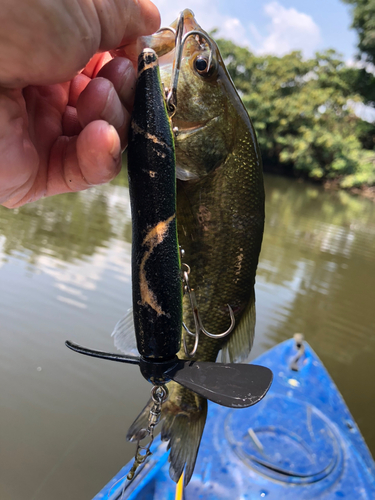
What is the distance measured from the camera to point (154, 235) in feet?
2.98

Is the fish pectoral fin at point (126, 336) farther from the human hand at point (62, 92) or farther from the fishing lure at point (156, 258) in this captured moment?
the human hand at point (62, 92)

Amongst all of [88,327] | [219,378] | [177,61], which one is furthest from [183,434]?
[88,327]

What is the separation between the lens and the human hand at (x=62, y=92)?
864mm

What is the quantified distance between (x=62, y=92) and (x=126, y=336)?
929 mm

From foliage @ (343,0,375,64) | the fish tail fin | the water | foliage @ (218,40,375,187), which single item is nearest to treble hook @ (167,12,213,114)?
the fish tail fin

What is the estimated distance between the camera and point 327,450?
8.45 feet

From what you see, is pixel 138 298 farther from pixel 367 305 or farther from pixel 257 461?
pixel 367 305

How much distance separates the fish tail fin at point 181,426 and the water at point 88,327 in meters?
2.14

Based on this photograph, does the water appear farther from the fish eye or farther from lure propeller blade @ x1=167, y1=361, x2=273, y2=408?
the fish eye

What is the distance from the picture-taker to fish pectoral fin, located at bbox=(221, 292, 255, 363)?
4.46 ft

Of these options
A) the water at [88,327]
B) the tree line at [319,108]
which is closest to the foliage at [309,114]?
the tree line at [319,108]

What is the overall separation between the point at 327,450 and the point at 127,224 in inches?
306

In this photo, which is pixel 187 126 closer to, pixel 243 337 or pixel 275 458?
pixel 243 337

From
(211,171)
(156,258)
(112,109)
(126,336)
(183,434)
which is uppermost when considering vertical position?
(112,109)
